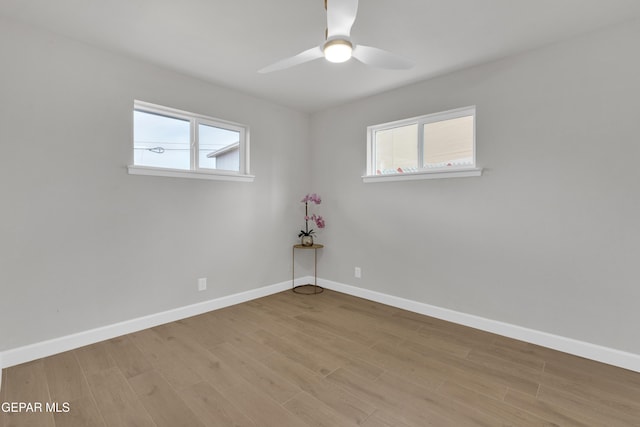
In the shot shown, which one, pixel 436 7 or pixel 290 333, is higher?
pixel 436 7

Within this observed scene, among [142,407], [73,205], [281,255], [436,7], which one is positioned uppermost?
[436,7]

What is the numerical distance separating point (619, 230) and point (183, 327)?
12.1 ft

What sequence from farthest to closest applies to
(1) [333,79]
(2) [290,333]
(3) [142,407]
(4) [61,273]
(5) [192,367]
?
(1) [333,79]
(2) [290,333]
(4) [61,273]
(5) [192,367]
(3) [142,407]

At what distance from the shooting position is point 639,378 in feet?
6.68

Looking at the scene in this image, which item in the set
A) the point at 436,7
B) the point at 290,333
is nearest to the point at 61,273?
the point at 290,333

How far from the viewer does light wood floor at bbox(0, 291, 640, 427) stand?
165cm

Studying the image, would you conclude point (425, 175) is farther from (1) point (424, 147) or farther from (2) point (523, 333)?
(2) point (523, 333)

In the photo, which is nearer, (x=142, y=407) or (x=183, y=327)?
(x=142, y=407)

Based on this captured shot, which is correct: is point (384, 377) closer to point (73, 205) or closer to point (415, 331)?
point (415, 331)

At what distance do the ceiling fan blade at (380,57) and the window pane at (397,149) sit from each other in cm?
145

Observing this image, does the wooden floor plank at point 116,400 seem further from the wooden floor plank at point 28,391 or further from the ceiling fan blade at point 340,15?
the ceiling fan blade at point 340,15

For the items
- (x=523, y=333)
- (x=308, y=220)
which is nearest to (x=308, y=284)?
(x=308, y=220)

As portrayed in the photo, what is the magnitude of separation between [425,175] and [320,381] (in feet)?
7.36

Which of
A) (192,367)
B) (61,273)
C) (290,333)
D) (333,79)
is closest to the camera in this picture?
(192,367)
